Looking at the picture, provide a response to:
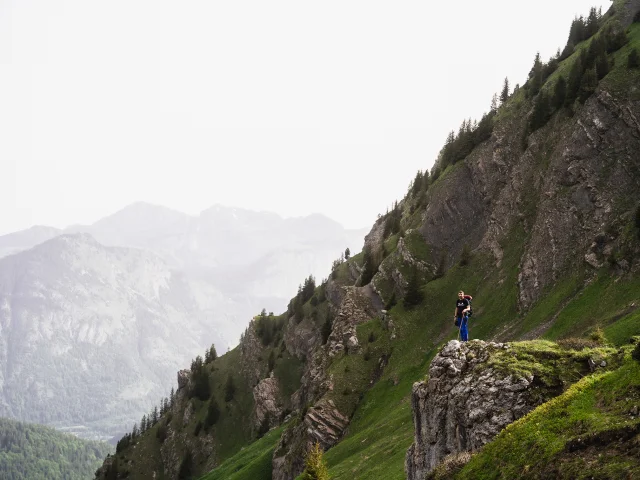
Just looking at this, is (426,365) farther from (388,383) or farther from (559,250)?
(559,250)

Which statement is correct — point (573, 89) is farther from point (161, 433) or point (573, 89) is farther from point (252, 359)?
point (161, 433)

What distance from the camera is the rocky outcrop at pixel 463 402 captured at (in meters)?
24.0

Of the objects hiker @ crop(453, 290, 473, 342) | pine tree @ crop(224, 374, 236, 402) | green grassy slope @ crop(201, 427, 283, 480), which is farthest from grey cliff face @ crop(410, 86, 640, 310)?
pine tree @ crop(224, 374, 236, 402)

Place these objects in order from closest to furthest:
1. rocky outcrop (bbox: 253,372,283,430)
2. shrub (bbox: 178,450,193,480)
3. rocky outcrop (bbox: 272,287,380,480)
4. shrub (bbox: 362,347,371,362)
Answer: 1. rocky outcrop (bbox: 272,287,380,480)
2. shrub (bbox: 362,347,371,362)
3. rocky outcrop (bbox: 253,372,283,430)
4. shrub (bbox: 178,450,193,480)

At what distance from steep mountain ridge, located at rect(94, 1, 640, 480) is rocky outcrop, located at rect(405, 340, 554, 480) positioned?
47.3 feet

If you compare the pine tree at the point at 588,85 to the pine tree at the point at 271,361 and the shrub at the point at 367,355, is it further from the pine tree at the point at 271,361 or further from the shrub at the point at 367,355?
the pine tree at the point at 271,361

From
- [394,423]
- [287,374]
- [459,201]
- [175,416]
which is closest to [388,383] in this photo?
[394,423]

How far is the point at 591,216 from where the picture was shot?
66.9 m

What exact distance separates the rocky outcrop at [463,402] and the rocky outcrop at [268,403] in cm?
11590

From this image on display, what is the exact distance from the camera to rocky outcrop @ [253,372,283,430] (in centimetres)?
14162

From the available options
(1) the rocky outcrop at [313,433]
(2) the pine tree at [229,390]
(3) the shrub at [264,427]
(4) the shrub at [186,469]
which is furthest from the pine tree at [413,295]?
(2) the pine tree at [229,390]

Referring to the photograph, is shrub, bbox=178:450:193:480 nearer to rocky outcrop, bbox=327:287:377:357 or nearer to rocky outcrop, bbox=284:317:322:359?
rocky outcrop, bbox=284:317:322:359

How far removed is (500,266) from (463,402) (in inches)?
2348

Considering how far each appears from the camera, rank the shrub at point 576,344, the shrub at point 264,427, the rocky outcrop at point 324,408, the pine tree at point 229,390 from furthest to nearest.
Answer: the pine tree at point 229,390, the shrub at point 264,427, the rocky outcrop at point 324,408, the shrub at point 576,344
